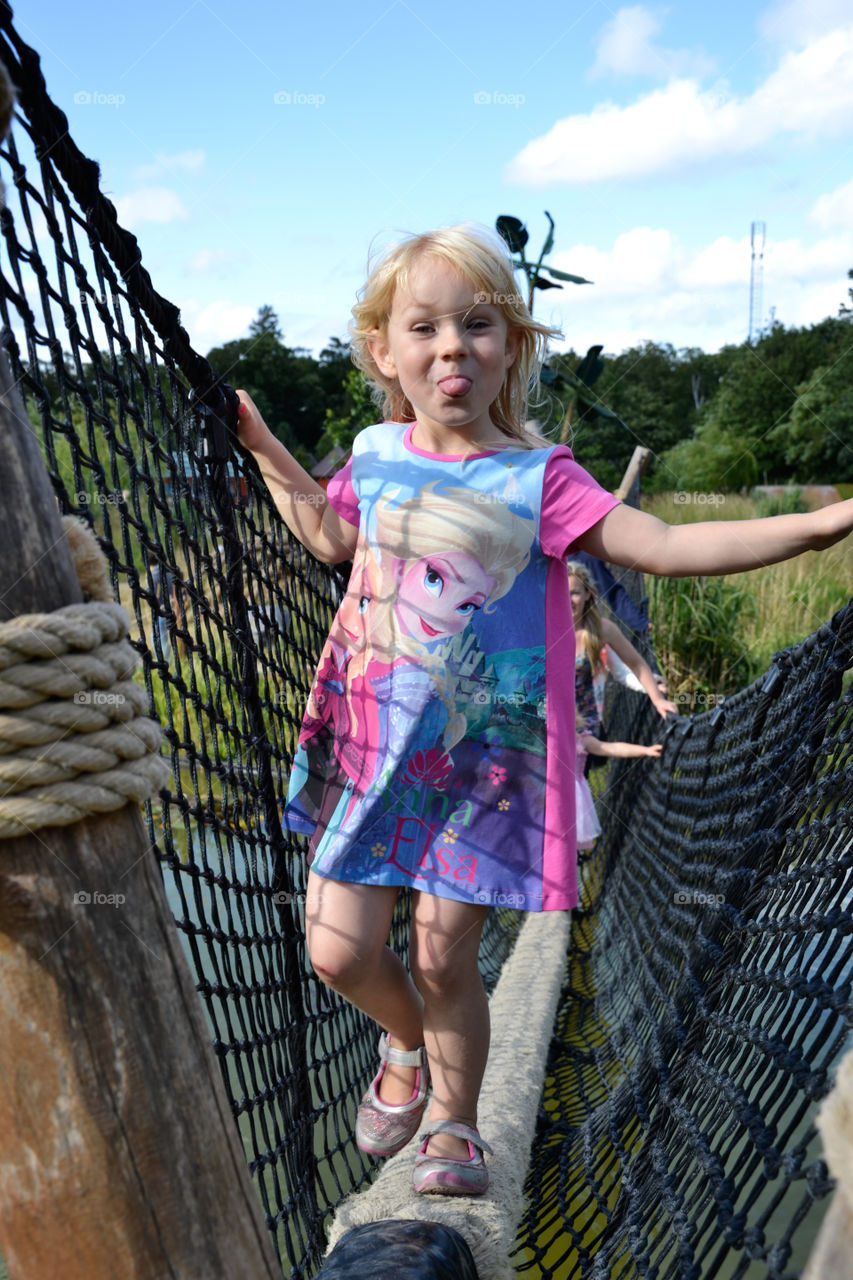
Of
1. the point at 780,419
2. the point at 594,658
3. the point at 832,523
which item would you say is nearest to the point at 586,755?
the point at 594,658

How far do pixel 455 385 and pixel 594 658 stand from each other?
7.11 ft

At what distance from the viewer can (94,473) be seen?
1092 millimetres

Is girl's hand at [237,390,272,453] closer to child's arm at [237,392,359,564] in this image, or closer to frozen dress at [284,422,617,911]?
child's arm at [237,392,359,564]

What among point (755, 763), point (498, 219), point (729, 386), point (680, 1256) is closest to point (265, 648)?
point (755, 763)

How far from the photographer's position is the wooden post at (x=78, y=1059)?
2.01ft

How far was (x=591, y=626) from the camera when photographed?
3471 millimetres

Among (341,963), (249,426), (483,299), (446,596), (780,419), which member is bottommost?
(341,963)

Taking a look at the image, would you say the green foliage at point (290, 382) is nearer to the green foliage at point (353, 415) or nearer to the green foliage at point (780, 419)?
the green foliage at point (353, 415)

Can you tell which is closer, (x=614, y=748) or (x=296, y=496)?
(x=296, y=496)

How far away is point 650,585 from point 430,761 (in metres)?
5.85

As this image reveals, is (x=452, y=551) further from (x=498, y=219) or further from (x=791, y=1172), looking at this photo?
(x=498, y=219)

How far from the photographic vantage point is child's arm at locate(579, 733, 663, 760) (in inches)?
126

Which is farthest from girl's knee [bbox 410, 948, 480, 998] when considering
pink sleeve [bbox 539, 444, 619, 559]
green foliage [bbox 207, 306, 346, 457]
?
green foliage [bbox 207, 306, 346, 457]

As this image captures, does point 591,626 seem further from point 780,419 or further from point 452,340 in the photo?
point 780,419
